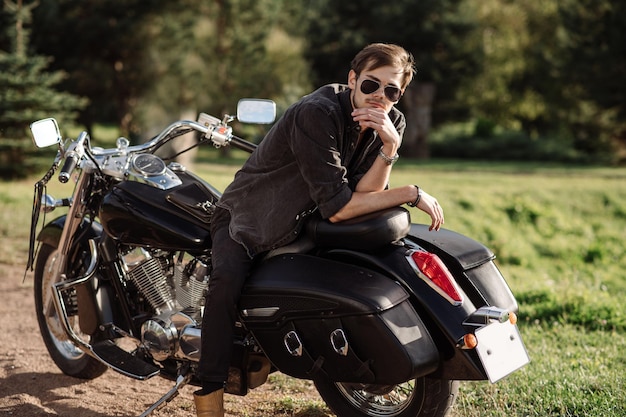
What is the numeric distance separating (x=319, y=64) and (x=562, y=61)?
9.06 meters

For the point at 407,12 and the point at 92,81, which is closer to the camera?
the point at 92,81

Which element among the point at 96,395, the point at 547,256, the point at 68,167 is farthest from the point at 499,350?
the point at 547,256

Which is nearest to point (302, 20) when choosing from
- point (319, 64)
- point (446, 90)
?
point (319, 64)

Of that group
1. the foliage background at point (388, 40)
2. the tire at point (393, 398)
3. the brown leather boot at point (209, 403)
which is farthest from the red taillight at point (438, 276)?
the foliage background at point (388, 40)

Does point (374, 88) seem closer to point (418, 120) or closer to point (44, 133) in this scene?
point (44, 133)

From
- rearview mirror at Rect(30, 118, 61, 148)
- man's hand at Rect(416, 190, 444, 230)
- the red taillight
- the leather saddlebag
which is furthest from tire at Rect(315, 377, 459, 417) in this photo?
rearview mirror at Rect(30, 118, 61, 148)

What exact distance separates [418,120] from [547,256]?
17348 mm

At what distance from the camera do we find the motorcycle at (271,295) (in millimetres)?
3055

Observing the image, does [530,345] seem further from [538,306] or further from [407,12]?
[407,12]

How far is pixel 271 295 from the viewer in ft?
10.7

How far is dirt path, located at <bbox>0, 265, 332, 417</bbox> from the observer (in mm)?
4066

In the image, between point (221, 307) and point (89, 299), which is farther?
point (89, 299)

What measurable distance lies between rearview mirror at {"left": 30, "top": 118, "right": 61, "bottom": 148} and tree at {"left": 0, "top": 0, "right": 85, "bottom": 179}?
11.4 metres

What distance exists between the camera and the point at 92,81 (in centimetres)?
2588
